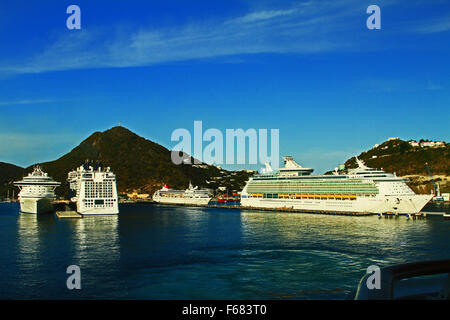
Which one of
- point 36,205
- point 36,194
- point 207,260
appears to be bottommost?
point 207,260

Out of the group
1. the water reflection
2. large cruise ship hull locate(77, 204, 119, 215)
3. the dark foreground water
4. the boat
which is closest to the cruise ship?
the dark foreground water

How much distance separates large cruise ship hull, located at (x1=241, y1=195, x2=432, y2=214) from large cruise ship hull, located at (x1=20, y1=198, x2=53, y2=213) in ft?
163

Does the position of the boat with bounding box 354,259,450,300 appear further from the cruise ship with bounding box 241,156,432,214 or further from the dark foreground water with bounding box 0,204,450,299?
the cruise ship with bounding box 241,156,432,214

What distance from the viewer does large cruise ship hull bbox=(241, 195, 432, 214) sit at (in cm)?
6575

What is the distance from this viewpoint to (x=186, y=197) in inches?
5221

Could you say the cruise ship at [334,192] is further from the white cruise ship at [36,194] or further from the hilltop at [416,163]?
the hilltop at [416,163]

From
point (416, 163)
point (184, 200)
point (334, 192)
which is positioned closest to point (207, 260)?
point (334, 192)

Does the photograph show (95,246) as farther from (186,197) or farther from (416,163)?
(416,163)

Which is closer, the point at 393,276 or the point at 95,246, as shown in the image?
the point at 393,276

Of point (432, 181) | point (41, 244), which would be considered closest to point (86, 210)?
point (41, 244)

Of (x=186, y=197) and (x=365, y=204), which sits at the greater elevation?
(x=365, y=204)

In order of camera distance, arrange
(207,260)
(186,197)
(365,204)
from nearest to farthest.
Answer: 1. (207,260)
2. (365,204)
3. (186,197)

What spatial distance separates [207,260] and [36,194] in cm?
7063
